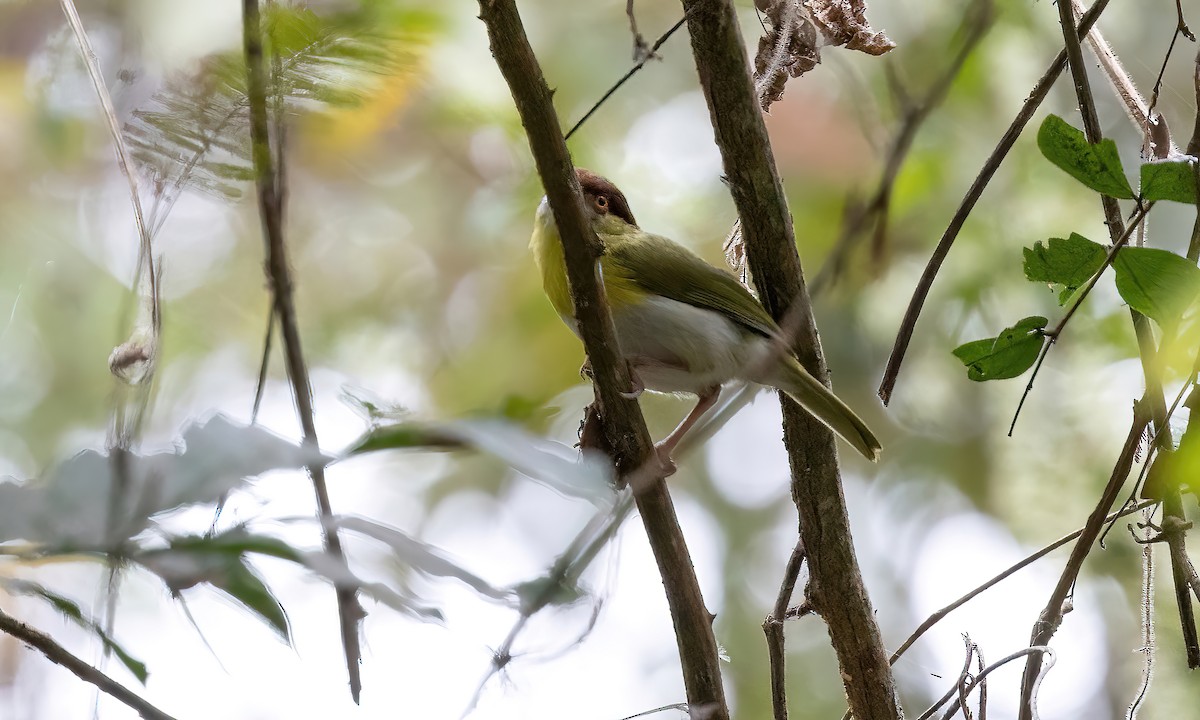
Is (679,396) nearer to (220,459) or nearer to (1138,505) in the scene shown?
(1138,505)

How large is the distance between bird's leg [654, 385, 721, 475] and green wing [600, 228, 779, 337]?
0.84 feet

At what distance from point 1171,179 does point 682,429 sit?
4.71 ft

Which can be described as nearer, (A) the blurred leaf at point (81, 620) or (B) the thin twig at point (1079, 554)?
(A) the blurred leaf at point (81, 620)

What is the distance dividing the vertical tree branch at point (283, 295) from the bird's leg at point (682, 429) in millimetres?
1147

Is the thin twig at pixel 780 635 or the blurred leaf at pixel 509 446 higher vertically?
the thin twig at pixel 780 635

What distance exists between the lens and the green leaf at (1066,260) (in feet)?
5.20

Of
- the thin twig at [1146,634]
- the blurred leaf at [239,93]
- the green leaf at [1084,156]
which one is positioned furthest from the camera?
the thin twig at [1146,634]

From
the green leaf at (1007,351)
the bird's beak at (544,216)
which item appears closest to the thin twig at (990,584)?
the green leaf at (1007,351)

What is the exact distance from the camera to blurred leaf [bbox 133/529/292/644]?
0.67m

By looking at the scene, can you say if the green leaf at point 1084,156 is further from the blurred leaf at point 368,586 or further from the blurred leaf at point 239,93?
the blurred leaf at point 368,586

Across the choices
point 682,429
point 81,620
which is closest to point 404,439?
point 81,620

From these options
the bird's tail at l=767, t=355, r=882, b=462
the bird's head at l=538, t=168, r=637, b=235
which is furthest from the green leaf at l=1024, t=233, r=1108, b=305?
the bird's head at l=538, t=168, r=637, b=235

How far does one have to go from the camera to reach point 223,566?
69 cm

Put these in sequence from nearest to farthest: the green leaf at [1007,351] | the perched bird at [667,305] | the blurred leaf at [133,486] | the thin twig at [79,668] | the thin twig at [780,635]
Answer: the blurred leaf at [133,486] → the thin twig at [79,668] → the green leaf at [1007,351] → the thin twig at [780,635] → the perched bird at [667,305]
